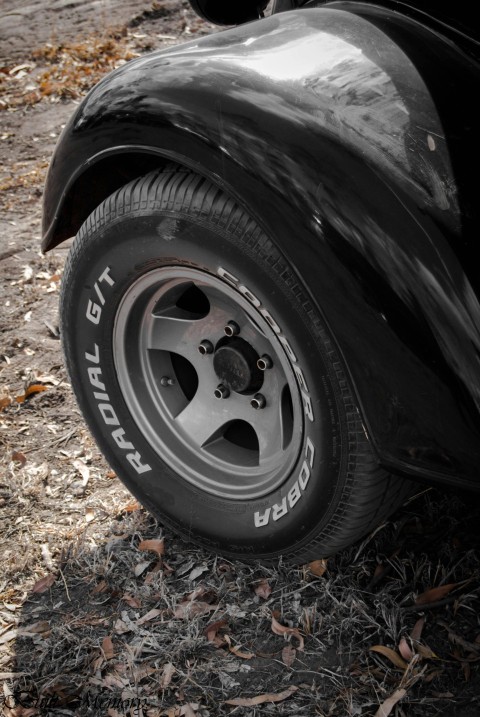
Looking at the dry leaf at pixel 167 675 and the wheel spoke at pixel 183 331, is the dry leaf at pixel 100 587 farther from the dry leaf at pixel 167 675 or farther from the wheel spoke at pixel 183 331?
the wheel spoke at pixel 183 331

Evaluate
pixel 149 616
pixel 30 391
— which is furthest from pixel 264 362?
pixel 30 391

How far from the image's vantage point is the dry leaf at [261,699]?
81.4 inches

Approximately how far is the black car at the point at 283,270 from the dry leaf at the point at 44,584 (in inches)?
16.8

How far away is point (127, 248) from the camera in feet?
7.17

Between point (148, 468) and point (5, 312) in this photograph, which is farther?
point (5, 312)

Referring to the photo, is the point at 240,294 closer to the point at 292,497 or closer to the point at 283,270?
the point at 283,270

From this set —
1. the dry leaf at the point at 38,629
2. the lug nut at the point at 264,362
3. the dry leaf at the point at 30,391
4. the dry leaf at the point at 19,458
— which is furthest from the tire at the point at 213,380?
the dry leaf at the point at 30,391

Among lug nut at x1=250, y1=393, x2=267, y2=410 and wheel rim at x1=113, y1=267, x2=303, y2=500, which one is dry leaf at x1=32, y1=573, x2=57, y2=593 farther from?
lug nut at x1=250, y1=393, x2=267, y2=410

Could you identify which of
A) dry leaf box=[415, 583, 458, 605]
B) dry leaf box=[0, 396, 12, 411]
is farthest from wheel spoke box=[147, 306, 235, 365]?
dry leaf box=[0, 396, 12, 411]

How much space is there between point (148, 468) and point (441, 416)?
1140mm

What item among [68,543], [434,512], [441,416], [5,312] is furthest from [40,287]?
[441,416]

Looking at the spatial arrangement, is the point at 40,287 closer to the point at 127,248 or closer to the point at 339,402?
the point at 127,248

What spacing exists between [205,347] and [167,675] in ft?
3.19

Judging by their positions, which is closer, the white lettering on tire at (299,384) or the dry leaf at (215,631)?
the white lettering on tire at (299,384)
